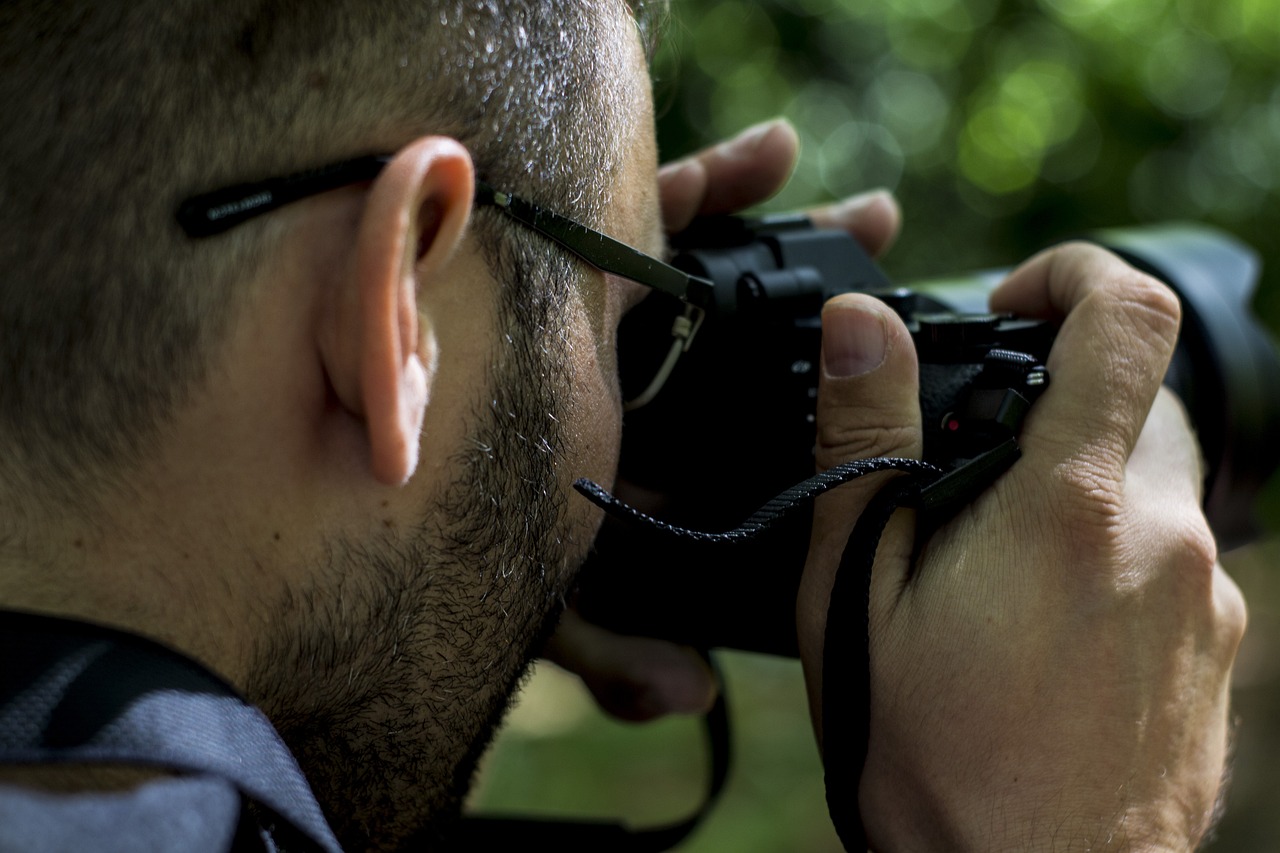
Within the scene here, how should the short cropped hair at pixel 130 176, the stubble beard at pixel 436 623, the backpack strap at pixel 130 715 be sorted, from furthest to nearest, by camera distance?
the stubble beard at pixel 436 623 < the short cropped hair at pixel 130 176 < the backpack strap at pixel 130 715

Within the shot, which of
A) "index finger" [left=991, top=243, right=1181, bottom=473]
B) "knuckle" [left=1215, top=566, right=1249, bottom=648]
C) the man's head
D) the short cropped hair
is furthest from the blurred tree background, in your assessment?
the short cropped hair

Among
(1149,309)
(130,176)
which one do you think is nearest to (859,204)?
(1149,309)

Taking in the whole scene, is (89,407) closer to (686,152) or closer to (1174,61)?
(686,152)

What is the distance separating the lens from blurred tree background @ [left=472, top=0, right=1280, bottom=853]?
4832 mm

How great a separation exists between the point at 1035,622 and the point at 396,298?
592 millimetres

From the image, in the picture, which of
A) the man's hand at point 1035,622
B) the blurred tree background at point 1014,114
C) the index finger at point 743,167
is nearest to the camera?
the man's hand at point 1035,622

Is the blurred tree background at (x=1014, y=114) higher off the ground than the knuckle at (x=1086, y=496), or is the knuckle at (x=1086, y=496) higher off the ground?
the knuckle at (x=1086, y=496)

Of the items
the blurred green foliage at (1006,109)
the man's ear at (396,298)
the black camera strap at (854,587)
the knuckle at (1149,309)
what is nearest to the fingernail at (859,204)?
the knuckle at (1149,309)

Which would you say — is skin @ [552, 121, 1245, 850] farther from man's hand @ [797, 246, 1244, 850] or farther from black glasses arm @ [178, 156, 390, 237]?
black glasses arm @ [178, 156, 390, 237]

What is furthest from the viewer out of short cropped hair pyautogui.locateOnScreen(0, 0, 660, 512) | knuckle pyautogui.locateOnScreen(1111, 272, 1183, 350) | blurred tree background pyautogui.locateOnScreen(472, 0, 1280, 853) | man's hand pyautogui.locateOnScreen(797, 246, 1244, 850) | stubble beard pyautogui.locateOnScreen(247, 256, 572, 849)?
blurred tree background pyautogui.locateOnScreen(472, 0, 1280, 853)

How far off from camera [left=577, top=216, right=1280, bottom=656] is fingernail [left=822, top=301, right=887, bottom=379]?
0.30 feet

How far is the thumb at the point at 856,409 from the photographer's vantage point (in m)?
0.99

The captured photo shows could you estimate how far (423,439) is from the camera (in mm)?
864

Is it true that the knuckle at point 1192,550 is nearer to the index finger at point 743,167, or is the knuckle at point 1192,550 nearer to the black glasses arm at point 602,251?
the black glasses arm at point 602,251
